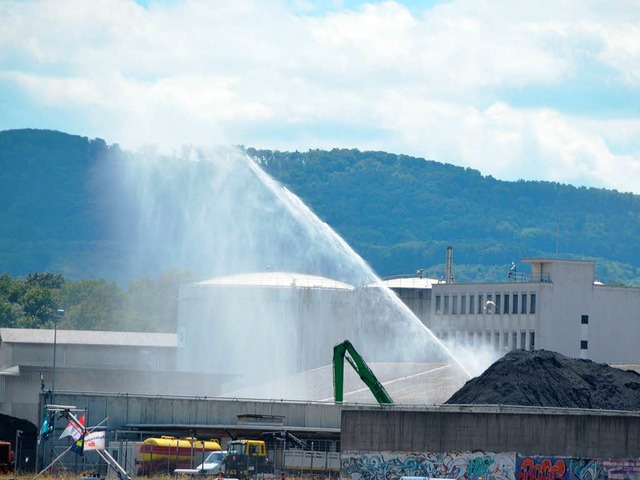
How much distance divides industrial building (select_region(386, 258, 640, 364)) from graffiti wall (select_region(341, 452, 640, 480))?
176ft

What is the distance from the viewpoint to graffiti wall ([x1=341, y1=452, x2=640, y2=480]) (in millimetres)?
62438

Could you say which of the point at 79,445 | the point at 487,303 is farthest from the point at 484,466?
the point at 487,303

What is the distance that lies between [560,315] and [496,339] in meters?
6.98

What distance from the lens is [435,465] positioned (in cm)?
6272

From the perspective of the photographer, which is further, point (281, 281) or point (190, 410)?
point (281, 281)

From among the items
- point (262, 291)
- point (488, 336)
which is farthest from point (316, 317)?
point (488, 336)

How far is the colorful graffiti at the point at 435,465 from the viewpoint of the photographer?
2454 inches

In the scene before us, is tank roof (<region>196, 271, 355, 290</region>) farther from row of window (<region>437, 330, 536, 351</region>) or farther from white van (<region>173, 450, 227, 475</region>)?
white van (<region>173, 450, 227, 475</region>)

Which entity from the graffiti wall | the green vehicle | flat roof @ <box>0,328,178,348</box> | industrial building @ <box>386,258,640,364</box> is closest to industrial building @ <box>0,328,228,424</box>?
flat roof @ <box>0,328,178,348</box>

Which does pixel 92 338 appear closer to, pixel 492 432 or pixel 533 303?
pixel 533 303

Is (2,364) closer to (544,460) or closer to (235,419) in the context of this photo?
(235,419)

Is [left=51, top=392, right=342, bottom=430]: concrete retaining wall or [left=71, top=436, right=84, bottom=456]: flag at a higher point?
[left=51, top=392, right=342, bottom=430]: concrete retaining wall

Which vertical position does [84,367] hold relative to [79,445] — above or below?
above

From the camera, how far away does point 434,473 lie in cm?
6247
